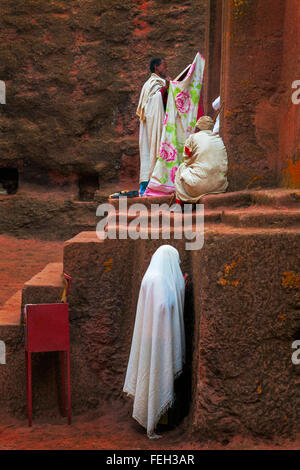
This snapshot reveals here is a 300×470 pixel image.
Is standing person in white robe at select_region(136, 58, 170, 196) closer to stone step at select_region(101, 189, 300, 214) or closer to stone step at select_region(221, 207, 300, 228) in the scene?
stone step at select_region(101, 189, 300, 214)

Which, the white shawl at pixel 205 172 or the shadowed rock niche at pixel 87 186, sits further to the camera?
the shadowed rock niche at pixel 87 186

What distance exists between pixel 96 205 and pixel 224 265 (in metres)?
6.78

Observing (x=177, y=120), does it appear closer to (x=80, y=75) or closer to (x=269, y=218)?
(x=269, y=218)

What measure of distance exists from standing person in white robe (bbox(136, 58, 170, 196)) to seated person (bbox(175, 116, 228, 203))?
1452 mm

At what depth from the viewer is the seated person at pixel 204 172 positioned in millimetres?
4992

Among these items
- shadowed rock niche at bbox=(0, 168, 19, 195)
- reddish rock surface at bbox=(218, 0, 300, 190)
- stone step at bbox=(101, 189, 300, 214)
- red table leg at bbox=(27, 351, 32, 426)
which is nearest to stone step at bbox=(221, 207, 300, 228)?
stone step at bbox=(101, 189, 300, 214)

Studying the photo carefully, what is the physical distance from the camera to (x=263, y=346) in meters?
3.30

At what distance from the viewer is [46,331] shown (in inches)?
163

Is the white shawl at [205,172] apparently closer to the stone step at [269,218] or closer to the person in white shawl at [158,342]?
the stone step at [269,218]

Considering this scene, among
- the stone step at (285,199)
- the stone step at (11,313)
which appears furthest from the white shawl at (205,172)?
the stone step at (11,313)

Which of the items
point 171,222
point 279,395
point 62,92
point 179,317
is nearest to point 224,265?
point 179,317

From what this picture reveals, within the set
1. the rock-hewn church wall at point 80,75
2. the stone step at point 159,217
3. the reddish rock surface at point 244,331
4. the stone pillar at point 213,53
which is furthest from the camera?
the rock-hewn church wall at point 80,75

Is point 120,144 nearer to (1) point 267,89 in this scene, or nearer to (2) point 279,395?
(1) point 267,89

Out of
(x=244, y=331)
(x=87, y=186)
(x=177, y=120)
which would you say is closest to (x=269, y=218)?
(x=244, y=331)
